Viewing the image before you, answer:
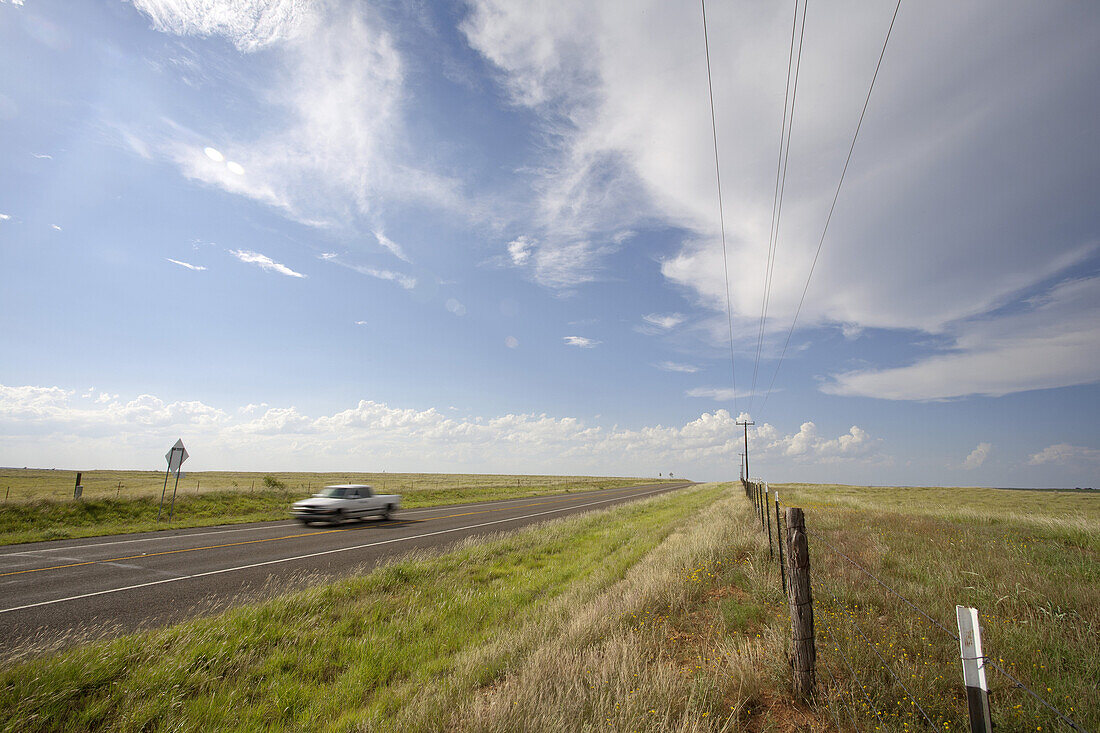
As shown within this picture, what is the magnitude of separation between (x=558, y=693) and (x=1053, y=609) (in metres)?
6.44

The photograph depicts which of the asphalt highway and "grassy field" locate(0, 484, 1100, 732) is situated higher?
"grassy field" locate(0, 484, 1100, 732)

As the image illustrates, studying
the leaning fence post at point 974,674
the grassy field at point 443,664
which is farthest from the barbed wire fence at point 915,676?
the grassy field at point 443,664

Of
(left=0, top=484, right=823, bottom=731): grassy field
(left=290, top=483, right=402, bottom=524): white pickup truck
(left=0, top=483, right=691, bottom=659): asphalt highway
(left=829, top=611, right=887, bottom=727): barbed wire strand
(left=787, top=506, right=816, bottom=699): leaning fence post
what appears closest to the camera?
(left=829, top=611, right=887, bottom=727): barbed wire strand

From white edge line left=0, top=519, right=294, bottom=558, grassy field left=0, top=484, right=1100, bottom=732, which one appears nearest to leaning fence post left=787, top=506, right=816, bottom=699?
grassy field left=0, top=484, right=1100, bottom=732

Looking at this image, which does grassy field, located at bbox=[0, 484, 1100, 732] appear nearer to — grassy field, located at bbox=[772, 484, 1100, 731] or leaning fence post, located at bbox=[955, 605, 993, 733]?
grassy field, located at bbox=[772, 484, 1100, 731]

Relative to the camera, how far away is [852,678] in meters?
4.26

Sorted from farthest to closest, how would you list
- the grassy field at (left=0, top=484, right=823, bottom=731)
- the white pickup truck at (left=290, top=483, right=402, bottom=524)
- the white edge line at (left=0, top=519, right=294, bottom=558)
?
the white pickup truck at (left=290, top=483, right=402, bottom=524) → the white edge line at (left=0, top=519, right=294, bottom=558) → the grassy field at (left=0, top=484, right=823, bottom=731)

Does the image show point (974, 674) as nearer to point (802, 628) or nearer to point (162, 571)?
point (802, 628)

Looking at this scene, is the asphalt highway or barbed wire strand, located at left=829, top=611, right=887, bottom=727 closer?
barbed wire strand, located at left=829, top=611, right=887, bottom=727

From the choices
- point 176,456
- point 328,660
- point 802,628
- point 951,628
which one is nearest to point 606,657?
point 802,628

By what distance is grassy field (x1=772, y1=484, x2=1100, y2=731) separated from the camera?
12.2ft

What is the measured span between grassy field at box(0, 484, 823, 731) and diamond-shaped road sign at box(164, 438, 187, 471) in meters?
16.4

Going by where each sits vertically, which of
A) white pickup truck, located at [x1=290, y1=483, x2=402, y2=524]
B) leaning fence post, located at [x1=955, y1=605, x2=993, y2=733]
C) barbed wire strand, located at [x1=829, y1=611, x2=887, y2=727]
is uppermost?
leaning fence post, located at [x1=955, y1=605, x2=993, y2=733]

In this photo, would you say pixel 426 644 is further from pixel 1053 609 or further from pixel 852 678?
pixel 1053 609
